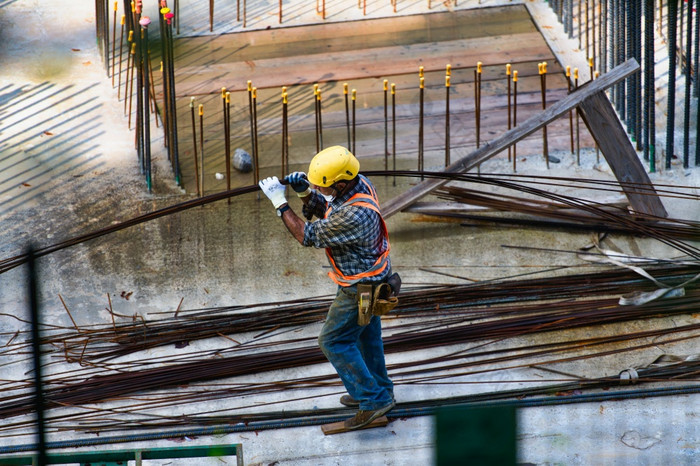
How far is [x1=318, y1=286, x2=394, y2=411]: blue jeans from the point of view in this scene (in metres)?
5.37

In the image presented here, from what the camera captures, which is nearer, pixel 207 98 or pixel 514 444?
pixel 514 444

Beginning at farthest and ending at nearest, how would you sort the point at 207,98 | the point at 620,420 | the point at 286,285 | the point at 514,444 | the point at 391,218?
the point at 207,98 < the point at 391,218 < the point at 286,285 < the point at 620,420 < the point at 514,444

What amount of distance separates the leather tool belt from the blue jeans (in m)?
0.07

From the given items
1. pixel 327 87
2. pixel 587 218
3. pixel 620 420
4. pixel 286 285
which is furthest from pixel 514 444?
pixel 327 87

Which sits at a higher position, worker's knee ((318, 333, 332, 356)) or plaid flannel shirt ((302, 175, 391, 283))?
plaid flannel shirt ((302, 175, 391, 283))

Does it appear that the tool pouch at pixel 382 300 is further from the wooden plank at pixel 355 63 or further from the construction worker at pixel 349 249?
the wooden plank at pixel 355 63

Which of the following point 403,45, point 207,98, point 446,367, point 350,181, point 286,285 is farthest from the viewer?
point 403,45

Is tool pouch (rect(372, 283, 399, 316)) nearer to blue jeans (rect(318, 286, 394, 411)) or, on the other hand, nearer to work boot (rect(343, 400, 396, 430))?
blue jeans (rect(318, 286, 394, 411))

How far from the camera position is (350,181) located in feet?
17.1

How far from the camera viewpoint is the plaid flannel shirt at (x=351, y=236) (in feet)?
16.7

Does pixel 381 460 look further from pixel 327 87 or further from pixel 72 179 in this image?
pixel 327 87

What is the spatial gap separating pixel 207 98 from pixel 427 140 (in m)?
2.42

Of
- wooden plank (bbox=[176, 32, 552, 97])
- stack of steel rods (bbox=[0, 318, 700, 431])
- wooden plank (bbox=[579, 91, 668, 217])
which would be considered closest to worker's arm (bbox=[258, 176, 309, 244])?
stack of steel rods (bbox=[0, 318, 700, 431])

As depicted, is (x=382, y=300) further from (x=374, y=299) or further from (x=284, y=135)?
(x=284, y=135)
